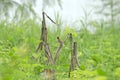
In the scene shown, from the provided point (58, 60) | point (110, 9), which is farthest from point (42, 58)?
point (110, 9)

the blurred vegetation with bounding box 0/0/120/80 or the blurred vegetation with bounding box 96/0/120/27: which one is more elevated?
the blurred vegetation with bounding box 96/0/120/27

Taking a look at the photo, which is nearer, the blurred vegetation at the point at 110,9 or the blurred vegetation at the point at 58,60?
the blurred vegetation at the point at 58,60

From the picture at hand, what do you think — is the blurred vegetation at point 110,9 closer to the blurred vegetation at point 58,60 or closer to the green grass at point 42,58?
the blurred vegetation at point 58,60

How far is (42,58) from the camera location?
197 centimetres

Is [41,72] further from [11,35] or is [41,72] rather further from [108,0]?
[108,0]

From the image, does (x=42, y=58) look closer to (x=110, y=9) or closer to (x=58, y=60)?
(x=58, y=60)

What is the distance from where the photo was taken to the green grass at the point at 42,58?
3.37 feet

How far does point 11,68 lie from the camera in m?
1.00

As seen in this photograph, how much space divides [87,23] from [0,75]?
3.04 metres

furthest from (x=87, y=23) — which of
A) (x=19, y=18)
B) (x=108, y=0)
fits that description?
(x=108, y=0)

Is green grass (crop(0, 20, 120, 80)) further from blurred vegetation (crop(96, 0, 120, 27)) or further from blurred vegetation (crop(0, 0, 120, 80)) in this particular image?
blurred vegetation (crop(96, 0, 120, 27))

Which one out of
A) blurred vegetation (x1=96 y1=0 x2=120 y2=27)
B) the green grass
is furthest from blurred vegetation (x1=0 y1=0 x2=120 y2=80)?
blurred vegetation (x1=96 y1=0 x2=120 y2=27)

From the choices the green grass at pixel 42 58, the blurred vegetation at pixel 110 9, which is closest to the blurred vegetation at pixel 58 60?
the green grass at pixel 42 58

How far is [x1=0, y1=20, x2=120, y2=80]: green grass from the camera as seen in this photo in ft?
3.37
